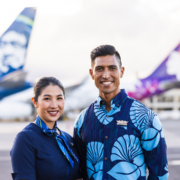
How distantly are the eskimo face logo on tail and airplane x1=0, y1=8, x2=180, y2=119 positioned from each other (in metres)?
0.85

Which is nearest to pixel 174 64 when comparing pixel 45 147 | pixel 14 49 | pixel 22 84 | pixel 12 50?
pixel 22 84

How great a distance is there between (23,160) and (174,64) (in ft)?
58.7

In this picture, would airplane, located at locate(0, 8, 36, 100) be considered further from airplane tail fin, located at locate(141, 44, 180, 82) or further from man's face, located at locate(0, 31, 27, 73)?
airplane tail fin, located at locate(141, 44, 180, 82)

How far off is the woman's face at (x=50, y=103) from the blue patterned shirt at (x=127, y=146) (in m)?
0.33

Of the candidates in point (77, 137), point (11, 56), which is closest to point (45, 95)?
point (77, 137)

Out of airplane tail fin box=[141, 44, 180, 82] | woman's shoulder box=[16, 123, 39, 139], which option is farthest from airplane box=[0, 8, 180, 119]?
woman's shoulder box=[16, 123, 39, 139]

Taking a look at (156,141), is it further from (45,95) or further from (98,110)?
(45,95)

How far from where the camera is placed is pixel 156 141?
147cm

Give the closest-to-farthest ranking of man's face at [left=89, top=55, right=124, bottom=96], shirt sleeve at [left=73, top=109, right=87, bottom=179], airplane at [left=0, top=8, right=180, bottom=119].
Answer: man's face at [left=89, top=55, right=124, bottom=96]
shirt sleeve at [left=73, top=109, right=87, bottom=179]
airplane at [left=0, top=8, right=180, bottom=119]

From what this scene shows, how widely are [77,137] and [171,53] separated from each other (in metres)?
17.7

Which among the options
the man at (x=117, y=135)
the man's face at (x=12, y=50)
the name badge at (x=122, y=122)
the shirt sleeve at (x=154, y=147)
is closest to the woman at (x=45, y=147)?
the man at (x=117, y=135)

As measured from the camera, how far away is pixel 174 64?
1709cm

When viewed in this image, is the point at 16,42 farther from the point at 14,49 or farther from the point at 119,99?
the point at 119,99

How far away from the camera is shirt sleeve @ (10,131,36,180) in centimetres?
129
